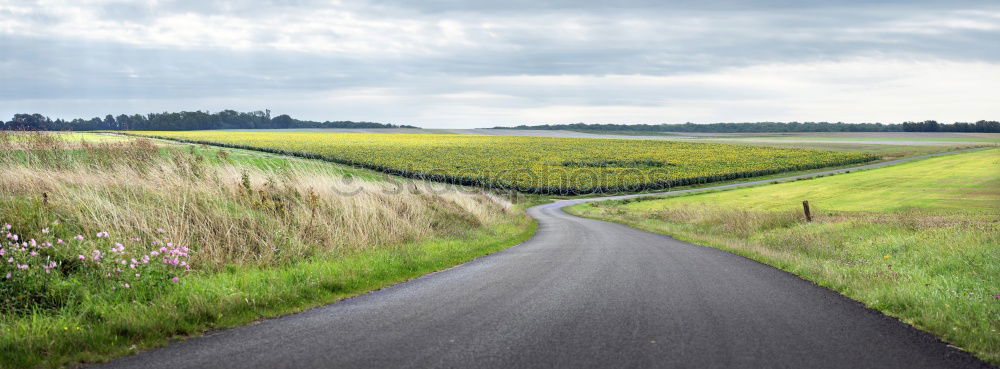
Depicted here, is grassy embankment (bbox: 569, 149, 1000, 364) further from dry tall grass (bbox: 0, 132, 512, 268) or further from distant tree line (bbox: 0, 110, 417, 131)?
distant tree line (bbox: 0, 110, 417, 131)

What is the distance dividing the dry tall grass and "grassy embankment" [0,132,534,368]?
0.04m

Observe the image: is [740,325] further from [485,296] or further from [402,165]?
[402,165]

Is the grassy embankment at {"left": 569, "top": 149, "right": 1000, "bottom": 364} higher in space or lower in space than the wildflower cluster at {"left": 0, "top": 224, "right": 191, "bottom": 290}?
lower

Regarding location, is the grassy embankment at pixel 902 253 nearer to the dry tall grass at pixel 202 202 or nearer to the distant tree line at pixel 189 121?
the dry tall grass at pixel 202 202

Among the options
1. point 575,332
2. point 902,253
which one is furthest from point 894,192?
point 575,332

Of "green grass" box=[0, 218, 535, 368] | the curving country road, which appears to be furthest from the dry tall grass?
the curving country road

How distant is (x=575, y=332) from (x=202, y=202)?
8919 mm

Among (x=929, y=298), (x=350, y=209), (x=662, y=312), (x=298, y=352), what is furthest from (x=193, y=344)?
(x=929, y=298)

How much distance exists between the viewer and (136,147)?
18.4 m

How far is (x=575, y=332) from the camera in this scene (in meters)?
6.84

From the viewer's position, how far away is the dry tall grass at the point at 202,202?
10414mm

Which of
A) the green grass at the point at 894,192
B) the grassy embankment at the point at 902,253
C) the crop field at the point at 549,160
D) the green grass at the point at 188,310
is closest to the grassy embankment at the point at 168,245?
the green grass at the point at 188,310

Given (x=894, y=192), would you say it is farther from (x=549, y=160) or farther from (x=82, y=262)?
(x=82, y=262)

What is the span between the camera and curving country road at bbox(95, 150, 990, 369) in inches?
229
